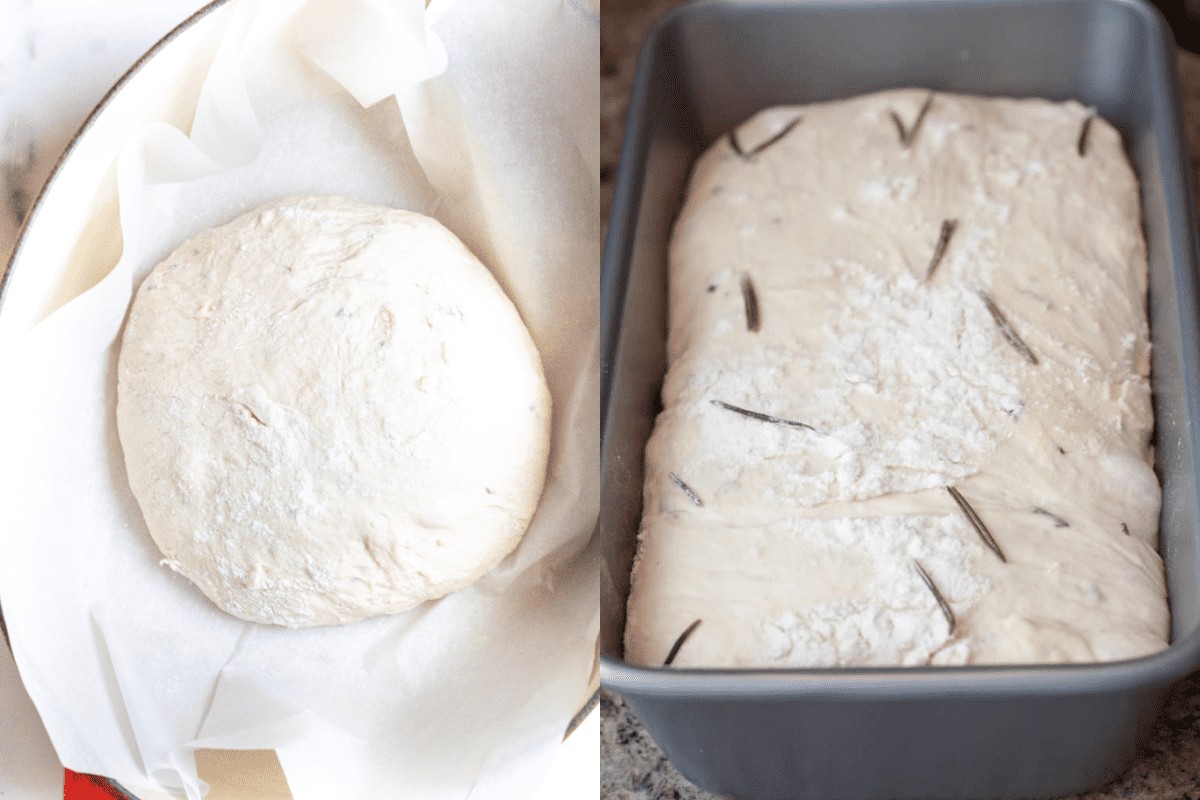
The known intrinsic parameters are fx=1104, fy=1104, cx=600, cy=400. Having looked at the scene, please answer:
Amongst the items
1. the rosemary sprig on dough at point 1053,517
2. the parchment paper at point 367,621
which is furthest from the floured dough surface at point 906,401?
the parchment paper at point 367,621

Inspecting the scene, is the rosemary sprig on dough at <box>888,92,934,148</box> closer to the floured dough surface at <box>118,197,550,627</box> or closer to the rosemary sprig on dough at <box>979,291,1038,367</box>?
the rosemary sprig on dough at <box>979,291,1038,367</box>

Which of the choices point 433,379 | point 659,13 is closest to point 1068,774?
point 433,379

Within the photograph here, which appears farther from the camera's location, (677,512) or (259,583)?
(677,512)

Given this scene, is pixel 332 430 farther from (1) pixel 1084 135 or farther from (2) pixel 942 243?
(1) pixel 1084 135

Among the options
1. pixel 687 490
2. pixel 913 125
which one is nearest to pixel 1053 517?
pixel 687 490

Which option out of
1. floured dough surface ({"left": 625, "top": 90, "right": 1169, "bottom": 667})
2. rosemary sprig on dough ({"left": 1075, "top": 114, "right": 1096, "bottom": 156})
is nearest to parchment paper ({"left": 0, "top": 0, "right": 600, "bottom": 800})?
floured dough surface ({"left": 625, "top": 90, "right": 1169, "bottom": 667})

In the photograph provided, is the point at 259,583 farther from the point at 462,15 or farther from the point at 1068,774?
the point at 1068,774
